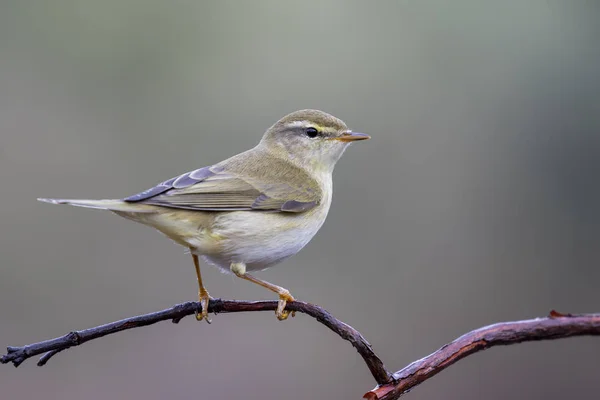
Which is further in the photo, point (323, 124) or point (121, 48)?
point (121, 48)

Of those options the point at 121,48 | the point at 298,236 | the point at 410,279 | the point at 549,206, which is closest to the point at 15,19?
the point at 121,48

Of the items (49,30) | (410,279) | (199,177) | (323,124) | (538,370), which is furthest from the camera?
(49,30)

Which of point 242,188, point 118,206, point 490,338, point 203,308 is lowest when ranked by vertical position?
point 203,308

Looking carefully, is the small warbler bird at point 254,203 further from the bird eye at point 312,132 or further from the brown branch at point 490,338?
the brown branch at point 490,338

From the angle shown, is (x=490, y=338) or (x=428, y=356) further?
(x=428, y=356)

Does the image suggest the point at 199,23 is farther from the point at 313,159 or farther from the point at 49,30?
the point at 313,159

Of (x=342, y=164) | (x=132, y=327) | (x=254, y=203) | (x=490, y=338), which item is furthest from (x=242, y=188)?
(x=342, y=164)

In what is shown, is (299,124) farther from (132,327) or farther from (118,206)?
(132,327)

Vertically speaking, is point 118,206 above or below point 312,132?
below
